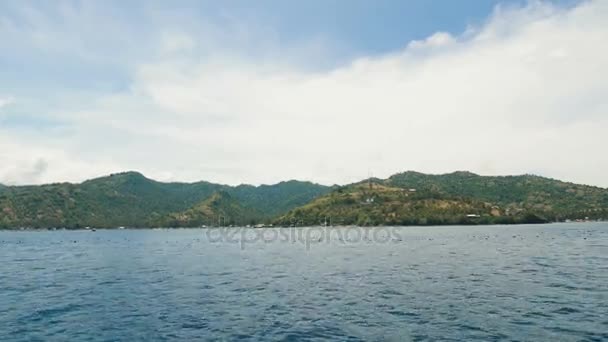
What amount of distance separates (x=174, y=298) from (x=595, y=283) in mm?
57495

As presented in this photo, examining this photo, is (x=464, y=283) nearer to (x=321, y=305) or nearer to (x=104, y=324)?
(x=321, y=305)

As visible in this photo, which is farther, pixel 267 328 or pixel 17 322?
pixel 17 322

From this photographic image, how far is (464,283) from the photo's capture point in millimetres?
64688

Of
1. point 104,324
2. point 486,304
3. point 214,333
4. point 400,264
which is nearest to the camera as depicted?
point 214,333

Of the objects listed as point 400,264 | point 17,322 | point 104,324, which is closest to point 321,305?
point 104,324

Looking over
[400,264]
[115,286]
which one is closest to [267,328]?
[115,286]

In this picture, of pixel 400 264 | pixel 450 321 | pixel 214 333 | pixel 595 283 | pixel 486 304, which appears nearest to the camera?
pixel 214 333

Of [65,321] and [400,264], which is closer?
[65,321]

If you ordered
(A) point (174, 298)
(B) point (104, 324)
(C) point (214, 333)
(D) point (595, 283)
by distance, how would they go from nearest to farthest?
(C) point (214, 333)
(B) point (104, 324)
(A) point (174, 298)
(D) point (595, 283)

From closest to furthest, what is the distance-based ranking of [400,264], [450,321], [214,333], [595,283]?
[214,333] → [450,321] → [595,283] → [400,264]

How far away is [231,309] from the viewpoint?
48969 millimetres

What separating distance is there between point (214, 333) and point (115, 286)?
4058 cm

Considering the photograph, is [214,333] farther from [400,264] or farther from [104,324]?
[400,264]

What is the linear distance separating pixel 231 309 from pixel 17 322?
21.4 meters
